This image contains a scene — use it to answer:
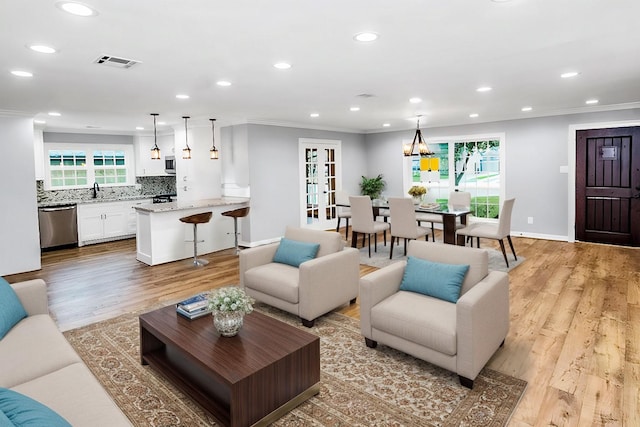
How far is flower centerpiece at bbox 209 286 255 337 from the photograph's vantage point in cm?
242

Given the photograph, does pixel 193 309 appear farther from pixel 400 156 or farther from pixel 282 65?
pixel 400 156

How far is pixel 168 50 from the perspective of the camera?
2.96m

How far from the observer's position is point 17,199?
5.54 metres

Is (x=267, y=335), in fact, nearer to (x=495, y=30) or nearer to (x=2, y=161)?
(x=495, y=30)

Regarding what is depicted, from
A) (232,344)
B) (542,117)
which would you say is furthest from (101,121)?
(542,117)

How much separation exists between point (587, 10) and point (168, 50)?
2.84 metres

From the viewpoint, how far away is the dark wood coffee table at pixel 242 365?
2.11m

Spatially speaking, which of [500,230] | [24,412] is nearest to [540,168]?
[500,230]

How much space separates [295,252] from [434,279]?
1.50 metres

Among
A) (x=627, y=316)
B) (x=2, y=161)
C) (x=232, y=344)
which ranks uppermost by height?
(x=2, y=161)

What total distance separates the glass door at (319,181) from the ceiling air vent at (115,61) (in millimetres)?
4756

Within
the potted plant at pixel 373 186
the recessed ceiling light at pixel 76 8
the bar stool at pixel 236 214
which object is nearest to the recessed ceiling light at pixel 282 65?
the recessed ceiling light at pixel 76 8

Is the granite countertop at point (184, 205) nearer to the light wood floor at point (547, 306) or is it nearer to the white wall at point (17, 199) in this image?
the light wood floor at point (547, 306)

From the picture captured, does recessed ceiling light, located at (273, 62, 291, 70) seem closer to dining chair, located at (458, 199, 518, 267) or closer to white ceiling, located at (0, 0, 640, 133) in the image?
white ceiling, located at (0, 0, 640, 133)
